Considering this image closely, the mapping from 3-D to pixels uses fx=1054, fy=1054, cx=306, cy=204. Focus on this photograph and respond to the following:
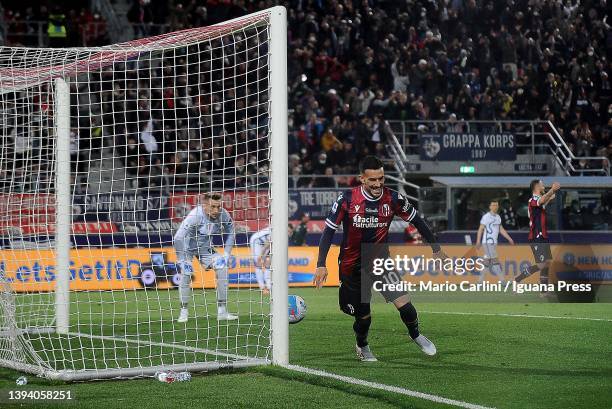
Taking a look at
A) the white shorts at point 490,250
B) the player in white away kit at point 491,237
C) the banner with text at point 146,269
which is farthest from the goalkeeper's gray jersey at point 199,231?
the white shorts at point 490,250

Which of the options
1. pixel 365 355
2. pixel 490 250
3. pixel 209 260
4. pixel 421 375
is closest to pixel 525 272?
pixel 490 250

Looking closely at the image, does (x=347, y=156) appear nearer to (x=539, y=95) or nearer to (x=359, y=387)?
(x=539, y=95)

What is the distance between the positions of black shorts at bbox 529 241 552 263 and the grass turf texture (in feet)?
17.9

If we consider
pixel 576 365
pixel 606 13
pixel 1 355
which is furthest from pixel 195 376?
pixel 606 13

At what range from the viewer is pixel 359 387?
8938 millimetres

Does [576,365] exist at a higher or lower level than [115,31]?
lower

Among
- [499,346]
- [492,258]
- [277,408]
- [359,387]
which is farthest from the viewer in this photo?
[492,258]

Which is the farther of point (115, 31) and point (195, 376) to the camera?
point (115, 31)

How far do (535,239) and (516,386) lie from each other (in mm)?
11553

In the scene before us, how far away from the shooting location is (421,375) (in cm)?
986

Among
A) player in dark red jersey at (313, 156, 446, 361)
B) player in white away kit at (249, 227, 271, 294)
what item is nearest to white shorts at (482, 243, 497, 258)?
player in white away kit at (249, 227, 271, 294)

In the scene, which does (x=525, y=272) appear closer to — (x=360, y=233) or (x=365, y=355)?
(x=365, y=355)

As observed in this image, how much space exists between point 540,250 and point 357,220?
408 inches

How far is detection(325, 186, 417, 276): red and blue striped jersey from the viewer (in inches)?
431
